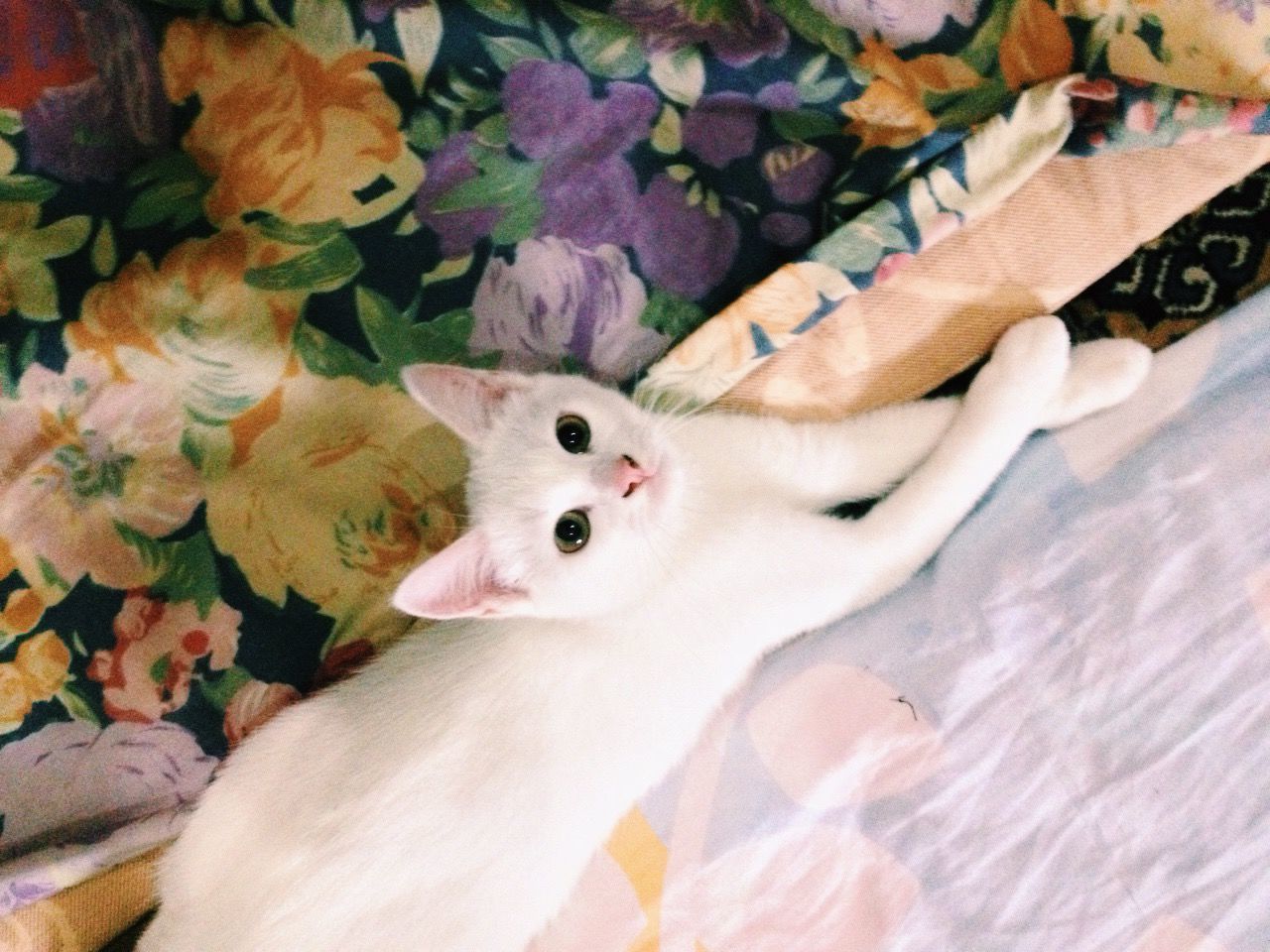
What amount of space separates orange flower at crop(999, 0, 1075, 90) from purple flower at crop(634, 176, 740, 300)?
331mm

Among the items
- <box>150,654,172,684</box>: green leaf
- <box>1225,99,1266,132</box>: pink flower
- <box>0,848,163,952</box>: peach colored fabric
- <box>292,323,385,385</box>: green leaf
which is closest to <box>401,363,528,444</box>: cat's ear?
<box>292,323,385,385</box>: green leaf

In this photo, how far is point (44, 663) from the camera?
0.99 m

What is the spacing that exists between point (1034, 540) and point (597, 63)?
2.40ft

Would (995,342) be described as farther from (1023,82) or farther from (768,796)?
(768,796)

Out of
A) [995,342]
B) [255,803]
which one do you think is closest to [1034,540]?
[995,342]

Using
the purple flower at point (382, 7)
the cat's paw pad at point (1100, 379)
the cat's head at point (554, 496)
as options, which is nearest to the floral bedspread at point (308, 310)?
the purple flower at point (382, 7)

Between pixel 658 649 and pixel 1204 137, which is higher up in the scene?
pixel 1204 137

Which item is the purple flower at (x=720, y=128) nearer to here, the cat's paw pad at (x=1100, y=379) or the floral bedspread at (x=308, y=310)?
the floral bedspread at (x=308, y=310)

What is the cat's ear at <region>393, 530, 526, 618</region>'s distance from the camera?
0.79 meters

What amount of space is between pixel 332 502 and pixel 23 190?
0.54 meters

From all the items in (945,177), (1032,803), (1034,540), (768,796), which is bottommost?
(768,796)

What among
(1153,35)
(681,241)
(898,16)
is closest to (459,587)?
(681,241)

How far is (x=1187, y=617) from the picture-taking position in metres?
0.87

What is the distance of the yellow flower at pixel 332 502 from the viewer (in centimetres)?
101
